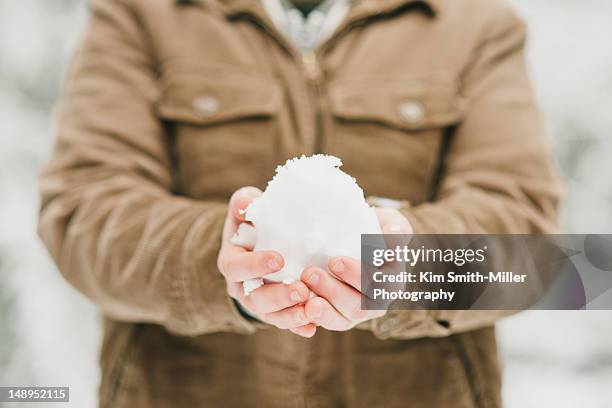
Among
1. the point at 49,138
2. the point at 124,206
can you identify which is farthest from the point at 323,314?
the point at 49,138

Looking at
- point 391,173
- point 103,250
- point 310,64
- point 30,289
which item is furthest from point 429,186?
point 30,289

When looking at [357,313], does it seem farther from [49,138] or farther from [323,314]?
[49,138]

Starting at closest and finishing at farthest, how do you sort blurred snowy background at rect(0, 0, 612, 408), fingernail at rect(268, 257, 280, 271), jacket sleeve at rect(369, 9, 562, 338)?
fingernail at rect(268, 257, 280, 271) → jacket sleeve at rect(369, 9, 562, 338) → blurred snowy background at rect(0, 0, 612, 408)

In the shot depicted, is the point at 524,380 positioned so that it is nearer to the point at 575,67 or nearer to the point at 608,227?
the point at 608,227

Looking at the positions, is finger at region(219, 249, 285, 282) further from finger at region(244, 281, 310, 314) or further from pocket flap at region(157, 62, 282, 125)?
pocket flap at region(157, 62, 282, 125)

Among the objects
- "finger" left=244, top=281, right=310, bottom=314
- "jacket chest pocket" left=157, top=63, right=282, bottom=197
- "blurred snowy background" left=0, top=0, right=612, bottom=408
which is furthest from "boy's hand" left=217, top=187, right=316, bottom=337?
"blurred snowy background" left=0, top=0, right=612, bottom=408

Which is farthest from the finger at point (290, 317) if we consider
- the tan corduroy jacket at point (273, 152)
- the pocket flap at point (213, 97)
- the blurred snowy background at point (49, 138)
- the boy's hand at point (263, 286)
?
the blurred snowy background at point (49, 138)
